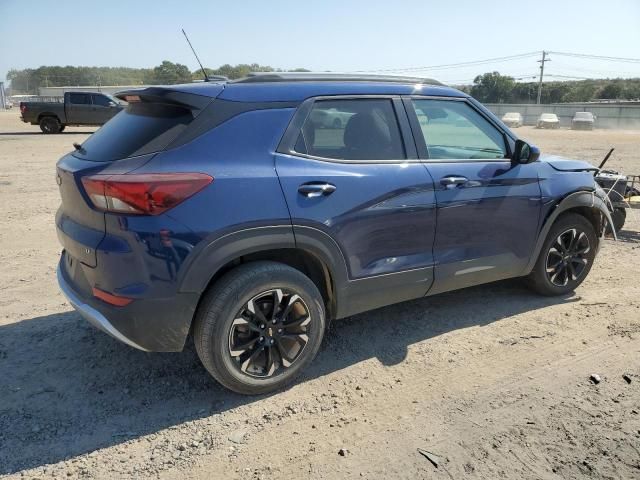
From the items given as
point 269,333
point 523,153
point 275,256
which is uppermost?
point 523,153

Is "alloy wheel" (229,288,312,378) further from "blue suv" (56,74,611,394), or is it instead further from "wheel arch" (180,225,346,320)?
"wheel arch" (180,225,346,320)

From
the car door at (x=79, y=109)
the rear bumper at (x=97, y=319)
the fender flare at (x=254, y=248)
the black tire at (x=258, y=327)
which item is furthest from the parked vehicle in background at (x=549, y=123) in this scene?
the rear bumper at (x=97, y=319)

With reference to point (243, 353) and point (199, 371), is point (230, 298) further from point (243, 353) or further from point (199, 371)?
point (199, 371)

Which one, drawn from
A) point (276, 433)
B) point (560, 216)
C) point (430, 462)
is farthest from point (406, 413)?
point (560, 216)

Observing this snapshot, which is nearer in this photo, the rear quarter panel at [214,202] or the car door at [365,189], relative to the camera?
the rear quarter panel at [214,202]

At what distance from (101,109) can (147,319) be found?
21.9 metres

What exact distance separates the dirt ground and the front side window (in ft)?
4.46

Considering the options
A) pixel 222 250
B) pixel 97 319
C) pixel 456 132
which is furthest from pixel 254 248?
pixel 456 132

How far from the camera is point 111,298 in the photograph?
107 inches

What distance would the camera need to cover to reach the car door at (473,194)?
3.63 meters

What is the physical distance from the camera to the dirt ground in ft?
8.45

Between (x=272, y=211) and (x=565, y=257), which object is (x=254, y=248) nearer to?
(x=272, y=211)

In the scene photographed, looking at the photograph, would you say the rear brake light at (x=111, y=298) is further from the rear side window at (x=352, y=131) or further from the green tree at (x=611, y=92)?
the green tree at (x=611, y=92)

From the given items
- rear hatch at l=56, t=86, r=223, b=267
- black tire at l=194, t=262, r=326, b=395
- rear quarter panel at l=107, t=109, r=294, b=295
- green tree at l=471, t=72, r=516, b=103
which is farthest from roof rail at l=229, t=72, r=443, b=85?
green tree at l=471, t=72, r=516, b=103
